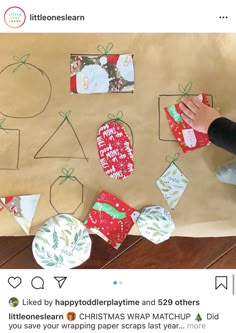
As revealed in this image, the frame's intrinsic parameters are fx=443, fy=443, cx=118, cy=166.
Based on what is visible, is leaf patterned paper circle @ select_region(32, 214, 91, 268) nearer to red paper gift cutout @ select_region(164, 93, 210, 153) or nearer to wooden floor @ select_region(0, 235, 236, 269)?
wooden floor @ select_region(0, 235, 236, 269)

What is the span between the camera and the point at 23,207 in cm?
70

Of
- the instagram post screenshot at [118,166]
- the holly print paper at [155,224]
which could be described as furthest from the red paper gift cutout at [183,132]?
the holly print paper at [155,224]

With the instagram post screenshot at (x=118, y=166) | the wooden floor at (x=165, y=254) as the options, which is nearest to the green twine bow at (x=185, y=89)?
the instagram post screenshot at (x=118, y=166)

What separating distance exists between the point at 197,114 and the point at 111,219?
221mm

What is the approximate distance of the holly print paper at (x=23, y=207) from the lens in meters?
0.70

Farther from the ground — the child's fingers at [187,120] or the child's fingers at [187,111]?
the child's fingers at [187,111]

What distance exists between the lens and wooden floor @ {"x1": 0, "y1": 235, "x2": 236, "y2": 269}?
72 cm
